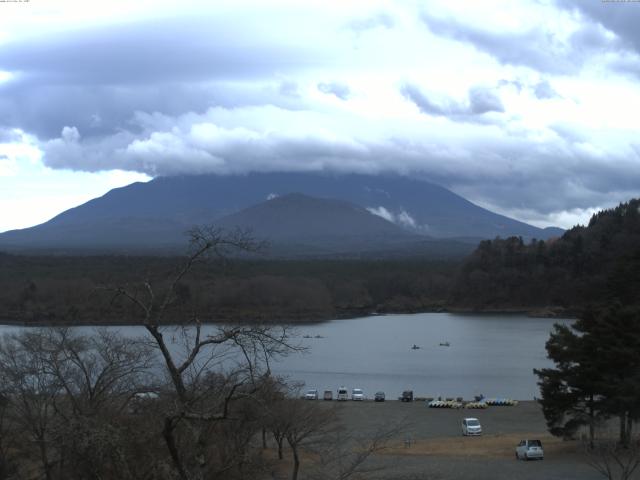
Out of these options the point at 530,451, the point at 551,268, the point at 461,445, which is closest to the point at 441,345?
the point at 461,445

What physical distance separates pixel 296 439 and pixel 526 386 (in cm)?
2795

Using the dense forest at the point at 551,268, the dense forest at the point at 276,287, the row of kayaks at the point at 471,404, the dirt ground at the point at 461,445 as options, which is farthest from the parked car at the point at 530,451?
the dense forest at the point at 551,268

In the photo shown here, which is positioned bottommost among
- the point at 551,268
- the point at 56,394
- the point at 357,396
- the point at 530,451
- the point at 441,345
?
the point at 357,396

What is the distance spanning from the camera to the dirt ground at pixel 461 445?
60.3ft

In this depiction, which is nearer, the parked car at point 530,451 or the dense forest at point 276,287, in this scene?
the parked car at point 530,451

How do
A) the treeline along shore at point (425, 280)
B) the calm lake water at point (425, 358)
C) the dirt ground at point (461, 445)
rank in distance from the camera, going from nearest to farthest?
1. the dirt ground at point (461, 445)
2. the calm lake water at point (425, 358)
3. the treeline along shore at point (425, 280)

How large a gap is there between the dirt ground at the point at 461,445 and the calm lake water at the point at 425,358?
4243mm

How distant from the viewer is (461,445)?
2408cm

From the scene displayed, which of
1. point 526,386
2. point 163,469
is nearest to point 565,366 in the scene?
point 163,469

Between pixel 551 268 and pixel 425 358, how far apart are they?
166 ft

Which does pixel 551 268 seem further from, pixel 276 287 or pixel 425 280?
pixel 276 287

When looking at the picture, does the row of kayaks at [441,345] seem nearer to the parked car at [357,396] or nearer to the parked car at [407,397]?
the parked car at [407,397]

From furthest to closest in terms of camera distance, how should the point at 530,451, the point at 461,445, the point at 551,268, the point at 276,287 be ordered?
the point at 551,268, the point at 276,287, the point at 461,445, the point at 530,451

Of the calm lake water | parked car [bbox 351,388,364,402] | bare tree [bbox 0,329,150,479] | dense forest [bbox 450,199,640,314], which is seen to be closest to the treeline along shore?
dense forest [bbox 450,199,640,314]
